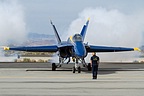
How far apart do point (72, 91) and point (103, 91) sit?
1.17 m

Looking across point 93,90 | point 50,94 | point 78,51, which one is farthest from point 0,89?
point 78,51

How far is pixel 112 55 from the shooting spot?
60.6m

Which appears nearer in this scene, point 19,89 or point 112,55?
point 19,89

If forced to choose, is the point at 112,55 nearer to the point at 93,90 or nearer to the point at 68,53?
the point at 68,53

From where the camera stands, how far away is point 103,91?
1452cm

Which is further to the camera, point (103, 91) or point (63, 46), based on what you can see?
point (63, 46)

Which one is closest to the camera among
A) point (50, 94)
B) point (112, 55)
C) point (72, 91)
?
point (50, 94)

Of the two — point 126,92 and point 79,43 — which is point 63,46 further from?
point 126,92

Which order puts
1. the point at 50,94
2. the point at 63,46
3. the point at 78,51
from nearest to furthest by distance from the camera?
the point at 50,94
the point at 78,51
the point at 63,46

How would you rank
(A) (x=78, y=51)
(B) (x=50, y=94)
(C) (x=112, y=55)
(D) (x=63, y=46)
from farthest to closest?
→ (C) (x=112, y=55) < (D) (x=63, y=46) < (A) (x=78, y=51) < (B) (x=50, y=94)

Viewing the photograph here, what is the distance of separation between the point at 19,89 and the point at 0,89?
75 centimetres

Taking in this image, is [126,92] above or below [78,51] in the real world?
below

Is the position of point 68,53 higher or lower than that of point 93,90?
higher

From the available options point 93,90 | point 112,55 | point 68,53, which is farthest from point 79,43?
point 112,55
